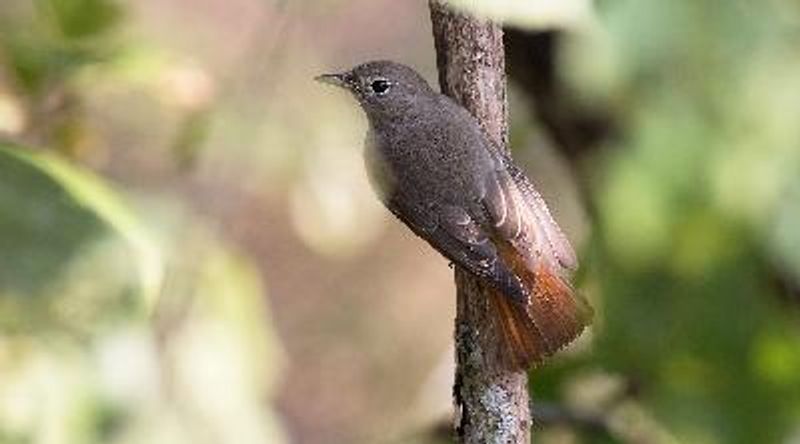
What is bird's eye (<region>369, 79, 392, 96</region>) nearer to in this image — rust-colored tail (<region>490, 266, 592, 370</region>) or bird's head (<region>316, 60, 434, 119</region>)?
bird's head (<region>316, 60, 434, 119</region>)

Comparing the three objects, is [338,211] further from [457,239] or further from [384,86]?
[457,239]

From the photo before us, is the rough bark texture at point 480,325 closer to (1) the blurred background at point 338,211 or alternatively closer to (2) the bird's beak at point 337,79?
(1) the blurred background at point 338,211

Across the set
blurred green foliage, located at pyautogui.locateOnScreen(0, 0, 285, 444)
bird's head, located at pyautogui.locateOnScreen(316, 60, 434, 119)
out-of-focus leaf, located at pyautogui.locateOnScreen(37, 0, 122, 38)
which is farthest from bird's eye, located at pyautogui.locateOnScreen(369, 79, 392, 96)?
out-of-focus leaf, located at pyautogui.locateOnScreen(37, 0, 122, 38)

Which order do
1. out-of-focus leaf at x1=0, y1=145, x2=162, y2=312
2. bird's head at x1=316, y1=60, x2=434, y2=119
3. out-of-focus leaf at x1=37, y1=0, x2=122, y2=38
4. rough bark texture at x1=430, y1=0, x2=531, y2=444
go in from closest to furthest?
1. rough bark texture at x1=430, y1=0, x2=531, y2=444
2. bird's head at x1=316, y1=60, x2=434, y2=119
3. out-of-focus leaf at x1=0, y1=145, x2=162, y2=312
4. out-of-focus leaf at x1=37, y1=0, x2=122, y2=38

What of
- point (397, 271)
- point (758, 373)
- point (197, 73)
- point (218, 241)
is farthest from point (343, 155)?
point (397, 271)

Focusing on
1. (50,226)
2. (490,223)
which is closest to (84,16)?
(50,226)

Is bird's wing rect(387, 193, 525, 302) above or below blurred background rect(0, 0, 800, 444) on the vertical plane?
above

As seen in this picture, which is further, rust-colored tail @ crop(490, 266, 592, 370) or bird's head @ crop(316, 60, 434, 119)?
bird's head @ crop(316, 60, 434, 119)

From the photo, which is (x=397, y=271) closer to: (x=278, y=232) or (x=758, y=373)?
(x=278, y=232)

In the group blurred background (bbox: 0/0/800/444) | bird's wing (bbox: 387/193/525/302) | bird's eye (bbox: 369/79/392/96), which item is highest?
bird's wing (bbox: 387/193/525/302)
